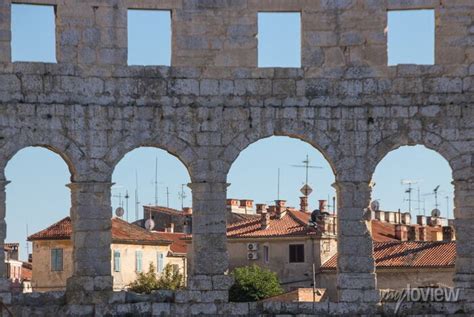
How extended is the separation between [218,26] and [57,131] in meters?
4.17

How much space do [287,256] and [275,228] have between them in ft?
4.58

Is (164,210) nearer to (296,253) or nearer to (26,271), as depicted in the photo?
(26,271)

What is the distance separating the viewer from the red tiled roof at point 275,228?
194 ft

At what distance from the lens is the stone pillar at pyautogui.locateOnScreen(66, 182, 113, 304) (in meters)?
31.8

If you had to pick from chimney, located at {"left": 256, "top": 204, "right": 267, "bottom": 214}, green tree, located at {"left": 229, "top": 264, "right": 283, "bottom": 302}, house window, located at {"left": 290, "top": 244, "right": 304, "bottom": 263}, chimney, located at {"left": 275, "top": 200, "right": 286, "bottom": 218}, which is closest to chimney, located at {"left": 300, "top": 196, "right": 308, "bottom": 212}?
chimney, located at {"left": 275, "top": 200, "right": 286, "bottom": 218}

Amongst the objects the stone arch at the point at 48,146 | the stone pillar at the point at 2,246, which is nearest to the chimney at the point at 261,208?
the stone arch at the point at 48,146

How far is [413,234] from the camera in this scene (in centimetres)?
6103

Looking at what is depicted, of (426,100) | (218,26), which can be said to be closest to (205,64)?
(218,26)

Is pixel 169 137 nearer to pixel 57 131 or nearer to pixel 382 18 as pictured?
pixel 57 131

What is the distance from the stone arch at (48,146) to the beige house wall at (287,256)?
86.9 ft

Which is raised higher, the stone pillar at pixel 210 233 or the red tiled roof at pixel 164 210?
the red tiled roof at pixel 164 210

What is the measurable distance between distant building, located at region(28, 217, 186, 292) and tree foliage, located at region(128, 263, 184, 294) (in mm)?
757

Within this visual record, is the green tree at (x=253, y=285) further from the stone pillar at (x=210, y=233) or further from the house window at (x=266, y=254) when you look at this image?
the stone pillar at (x=210, y=233)

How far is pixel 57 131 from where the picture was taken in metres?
32.0
